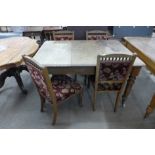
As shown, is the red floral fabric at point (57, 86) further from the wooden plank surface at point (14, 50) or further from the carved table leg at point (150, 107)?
the carved table leg at point (150, 107)

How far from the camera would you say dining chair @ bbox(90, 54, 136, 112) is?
1.63 metres

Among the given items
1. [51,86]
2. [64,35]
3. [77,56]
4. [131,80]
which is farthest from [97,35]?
[51,86]

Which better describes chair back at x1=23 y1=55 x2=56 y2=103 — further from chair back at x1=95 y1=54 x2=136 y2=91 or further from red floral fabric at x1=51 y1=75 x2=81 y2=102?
chair back at x1=95 y1=54 x2=136 y2=91

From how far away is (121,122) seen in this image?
1916 mm

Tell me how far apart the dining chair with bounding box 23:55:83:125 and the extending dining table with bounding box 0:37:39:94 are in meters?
0.33

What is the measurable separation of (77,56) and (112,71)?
48 centimetres

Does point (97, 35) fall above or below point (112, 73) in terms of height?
above

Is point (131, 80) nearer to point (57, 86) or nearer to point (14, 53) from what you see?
point (57, 86)

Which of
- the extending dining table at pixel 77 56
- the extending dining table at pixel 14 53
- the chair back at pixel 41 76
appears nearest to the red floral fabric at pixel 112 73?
the extending dining table at pixel 77 56

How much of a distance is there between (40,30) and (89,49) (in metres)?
2.03

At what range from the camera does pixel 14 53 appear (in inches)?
83.4

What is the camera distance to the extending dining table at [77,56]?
1764 mm

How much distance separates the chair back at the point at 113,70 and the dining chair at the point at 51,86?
0.31 meters

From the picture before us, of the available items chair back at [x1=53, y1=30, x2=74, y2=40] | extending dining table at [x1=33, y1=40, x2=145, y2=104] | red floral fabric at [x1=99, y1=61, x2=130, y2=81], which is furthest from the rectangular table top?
chair back at [x1=53, y1=30, x2=74, y2=40]
